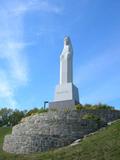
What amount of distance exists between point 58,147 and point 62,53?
11.3 meters

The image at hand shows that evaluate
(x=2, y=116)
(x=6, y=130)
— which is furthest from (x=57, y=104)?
(x=2, y=116)

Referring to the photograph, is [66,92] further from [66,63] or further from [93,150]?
[93,150]

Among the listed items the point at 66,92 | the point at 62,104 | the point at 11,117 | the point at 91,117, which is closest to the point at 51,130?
the point at 91,117

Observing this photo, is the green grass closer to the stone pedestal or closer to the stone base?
the stone base

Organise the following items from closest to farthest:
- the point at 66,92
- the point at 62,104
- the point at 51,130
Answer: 1. the point at 51,130
2. the point at 62,104
3. the point at 66,92

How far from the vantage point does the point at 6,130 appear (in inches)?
1474

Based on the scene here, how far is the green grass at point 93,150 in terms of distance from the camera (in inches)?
699

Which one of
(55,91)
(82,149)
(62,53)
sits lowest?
(82,149)

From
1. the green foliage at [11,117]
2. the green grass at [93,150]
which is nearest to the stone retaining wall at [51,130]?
the green grass at [93,150]

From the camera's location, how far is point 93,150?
18.6 m

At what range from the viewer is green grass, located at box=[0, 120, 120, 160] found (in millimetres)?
17766

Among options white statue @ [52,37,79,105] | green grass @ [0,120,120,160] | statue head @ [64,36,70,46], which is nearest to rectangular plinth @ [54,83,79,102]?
white statue @ [52,37,79,105]

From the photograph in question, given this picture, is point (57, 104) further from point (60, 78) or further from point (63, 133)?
point (63, 133)

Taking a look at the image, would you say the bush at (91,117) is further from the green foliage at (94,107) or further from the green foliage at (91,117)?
the green foliage at (94,107)
